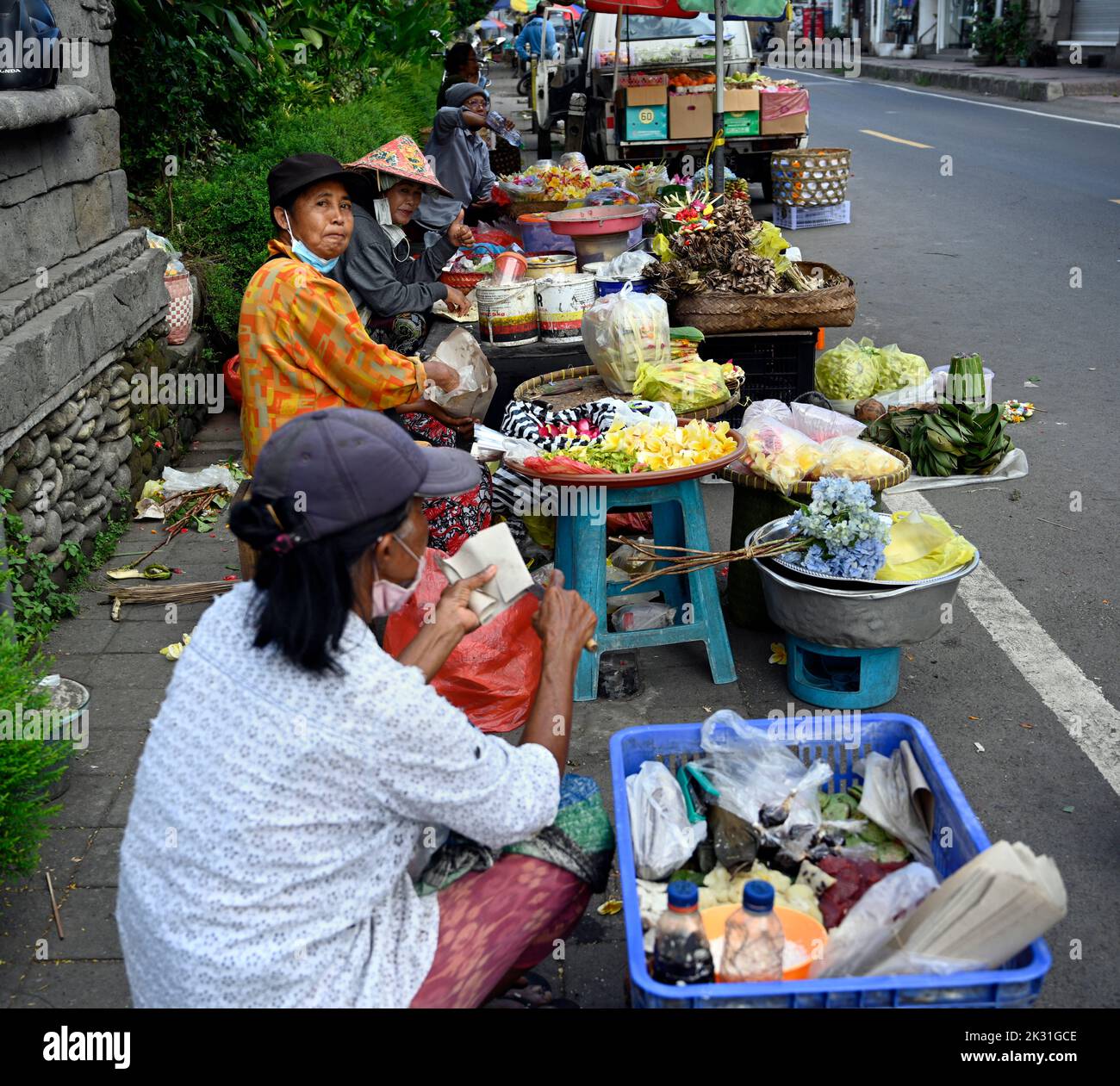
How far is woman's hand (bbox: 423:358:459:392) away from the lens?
443cm

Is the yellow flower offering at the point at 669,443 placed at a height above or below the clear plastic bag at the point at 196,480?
above

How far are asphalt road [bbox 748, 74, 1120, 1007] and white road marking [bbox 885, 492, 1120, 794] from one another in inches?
0.5

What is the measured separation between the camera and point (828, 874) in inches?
98.0

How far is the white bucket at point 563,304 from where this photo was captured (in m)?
5.36

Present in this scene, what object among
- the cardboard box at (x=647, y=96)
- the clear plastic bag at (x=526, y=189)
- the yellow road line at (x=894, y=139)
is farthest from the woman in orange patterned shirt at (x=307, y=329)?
the yellow road line at (x=894, y=139)

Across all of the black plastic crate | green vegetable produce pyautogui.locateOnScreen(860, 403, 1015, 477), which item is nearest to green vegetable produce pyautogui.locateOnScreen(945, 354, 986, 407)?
green vegetable produce pyautogui.locateOnScreen(860, 403, 1015, 477)

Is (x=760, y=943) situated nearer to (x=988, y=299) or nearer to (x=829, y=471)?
(x=829, y=471)

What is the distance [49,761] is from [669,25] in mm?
11282

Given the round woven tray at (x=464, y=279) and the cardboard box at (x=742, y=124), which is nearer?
the round woven tray at (x=464, y=279)

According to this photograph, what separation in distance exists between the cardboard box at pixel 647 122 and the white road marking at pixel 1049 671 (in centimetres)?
751

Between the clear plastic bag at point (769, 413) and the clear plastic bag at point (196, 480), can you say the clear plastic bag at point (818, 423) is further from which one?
the clear plastic bag at point (196, 480)

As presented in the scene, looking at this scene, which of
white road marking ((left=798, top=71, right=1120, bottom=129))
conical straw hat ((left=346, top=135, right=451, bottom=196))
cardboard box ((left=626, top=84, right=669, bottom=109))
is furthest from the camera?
white road marking ((left=798, top=71, right=1120, bottom=129))

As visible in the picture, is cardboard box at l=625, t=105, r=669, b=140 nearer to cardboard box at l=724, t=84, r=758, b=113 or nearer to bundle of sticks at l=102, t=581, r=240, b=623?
cardboard box at l=724, t=84, r=758, b=113

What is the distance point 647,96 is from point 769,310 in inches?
249
